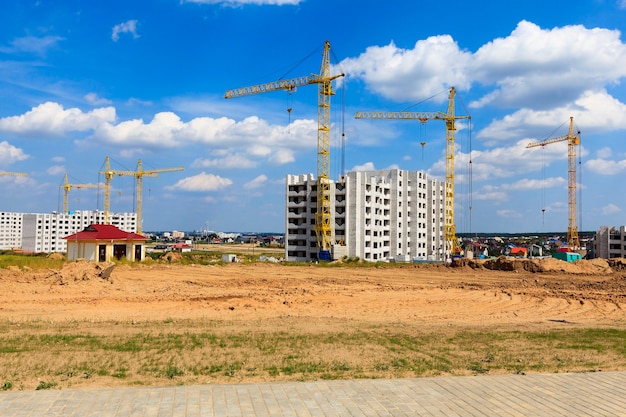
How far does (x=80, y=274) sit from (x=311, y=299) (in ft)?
47.0

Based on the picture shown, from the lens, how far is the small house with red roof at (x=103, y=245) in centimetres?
4772

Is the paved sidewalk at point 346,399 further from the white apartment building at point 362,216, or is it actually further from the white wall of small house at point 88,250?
the white apartment building at point 362,216

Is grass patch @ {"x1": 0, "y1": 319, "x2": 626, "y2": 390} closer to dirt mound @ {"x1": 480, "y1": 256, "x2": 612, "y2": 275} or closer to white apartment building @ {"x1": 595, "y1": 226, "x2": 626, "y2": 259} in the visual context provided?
dirt mound @ {"x1": 480, "y1": 256, "x2": 612, "y2": 275}

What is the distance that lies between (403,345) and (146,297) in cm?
1566

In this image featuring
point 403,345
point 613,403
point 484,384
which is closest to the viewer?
point 613,403

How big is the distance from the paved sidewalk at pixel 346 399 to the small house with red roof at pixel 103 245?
1671 inches

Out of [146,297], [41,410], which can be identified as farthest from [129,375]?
[146,297]

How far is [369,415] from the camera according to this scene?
685cm

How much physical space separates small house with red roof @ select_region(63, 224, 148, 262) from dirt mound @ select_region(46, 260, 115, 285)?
1631cm

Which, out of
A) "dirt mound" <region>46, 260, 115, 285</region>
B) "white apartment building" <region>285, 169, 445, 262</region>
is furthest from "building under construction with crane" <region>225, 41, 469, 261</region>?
"dirt mound" <region>46, 260, 115, 285</region>

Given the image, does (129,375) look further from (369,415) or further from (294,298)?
(294,298)

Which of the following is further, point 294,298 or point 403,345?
point 294,298

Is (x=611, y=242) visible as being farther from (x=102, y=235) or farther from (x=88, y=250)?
(x=88, y=250)

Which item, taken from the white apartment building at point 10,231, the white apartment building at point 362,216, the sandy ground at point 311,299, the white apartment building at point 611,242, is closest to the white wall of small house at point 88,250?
the sandy ground at point 311,299
